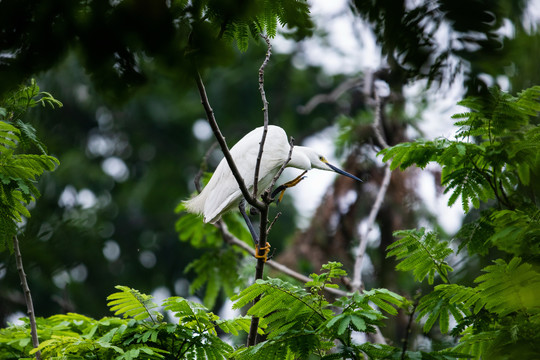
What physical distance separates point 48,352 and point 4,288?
135 centimetres

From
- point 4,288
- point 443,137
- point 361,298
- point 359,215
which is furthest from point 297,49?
point 4,288

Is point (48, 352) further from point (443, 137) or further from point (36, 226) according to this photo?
point (443, 137)

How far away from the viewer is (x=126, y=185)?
288 inches

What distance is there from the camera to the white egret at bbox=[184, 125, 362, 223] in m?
4.02

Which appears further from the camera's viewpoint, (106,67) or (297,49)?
(297,49)

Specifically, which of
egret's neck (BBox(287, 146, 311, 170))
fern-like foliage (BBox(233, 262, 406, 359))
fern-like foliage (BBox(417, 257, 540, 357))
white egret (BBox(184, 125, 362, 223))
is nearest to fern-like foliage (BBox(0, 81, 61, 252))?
fern-like foliage (BBox(233, 262, 406, 359))

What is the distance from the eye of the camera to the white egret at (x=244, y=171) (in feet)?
13.2

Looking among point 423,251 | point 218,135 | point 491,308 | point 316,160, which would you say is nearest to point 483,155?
point 423,251

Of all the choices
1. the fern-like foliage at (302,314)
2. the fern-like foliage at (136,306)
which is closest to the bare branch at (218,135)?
the fern-like foliage at (302,314)

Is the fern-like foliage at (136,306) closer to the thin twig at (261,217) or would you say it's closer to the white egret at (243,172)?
the thin twig at (261,217)

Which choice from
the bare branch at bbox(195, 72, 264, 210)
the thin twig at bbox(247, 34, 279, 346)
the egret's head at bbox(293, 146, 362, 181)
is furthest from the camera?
the egret's head at bbox(293, 146, 362, 181)

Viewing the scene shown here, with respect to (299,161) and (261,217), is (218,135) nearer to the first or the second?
(261,217)

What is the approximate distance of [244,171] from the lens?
431cm

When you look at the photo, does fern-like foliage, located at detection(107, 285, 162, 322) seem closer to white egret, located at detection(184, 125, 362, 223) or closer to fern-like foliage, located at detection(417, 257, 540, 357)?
fern-like foliage, located at detection(417, 257, 540, 357)
